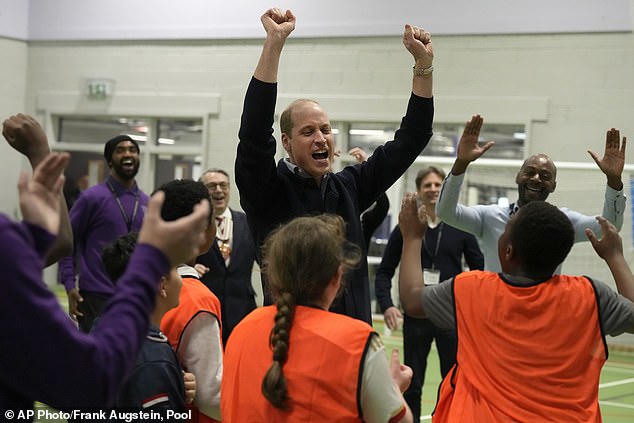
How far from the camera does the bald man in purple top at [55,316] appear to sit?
151 cm

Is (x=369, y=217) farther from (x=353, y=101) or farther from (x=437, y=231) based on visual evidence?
(x=353, y=101)

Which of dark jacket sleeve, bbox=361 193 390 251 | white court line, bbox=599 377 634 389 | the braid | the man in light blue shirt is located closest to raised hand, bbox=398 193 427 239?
the braid

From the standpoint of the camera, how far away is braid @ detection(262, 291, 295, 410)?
2.22 m

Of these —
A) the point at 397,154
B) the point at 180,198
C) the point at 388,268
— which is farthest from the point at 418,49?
the point at 388,268

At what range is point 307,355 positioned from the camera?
2248 millimetres

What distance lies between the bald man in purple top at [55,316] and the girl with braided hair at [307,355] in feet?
2.13

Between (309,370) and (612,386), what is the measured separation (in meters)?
7.31

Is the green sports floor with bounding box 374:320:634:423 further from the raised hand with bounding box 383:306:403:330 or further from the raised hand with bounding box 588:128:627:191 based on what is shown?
the raised hand with bounding box 588:128:627:191

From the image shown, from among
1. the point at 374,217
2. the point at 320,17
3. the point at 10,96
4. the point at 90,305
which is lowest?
the point at 90,305

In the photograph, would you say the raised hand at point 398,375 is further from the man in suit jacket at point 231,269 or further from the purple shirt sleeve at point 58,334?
the man in suit jacket at point 231,269

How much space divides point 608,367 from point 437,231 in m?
4.91

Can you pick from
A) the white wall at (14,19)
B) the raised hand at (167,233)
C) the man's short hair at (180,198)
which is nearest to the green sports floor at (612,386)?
the man's short hair at (180,198)

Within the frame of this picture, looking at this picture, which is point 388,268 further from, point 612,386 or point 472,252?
point 612,386

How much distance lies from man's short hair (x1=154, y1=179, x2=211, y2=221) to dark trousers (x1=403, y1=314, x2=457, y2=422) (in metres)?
3.07
